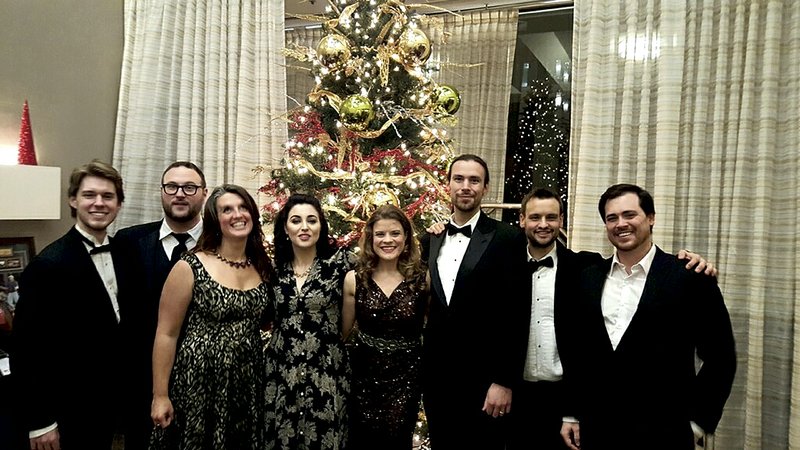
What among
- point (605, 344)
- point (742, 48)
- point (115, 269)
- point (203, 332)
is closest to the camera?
point (605, 344)

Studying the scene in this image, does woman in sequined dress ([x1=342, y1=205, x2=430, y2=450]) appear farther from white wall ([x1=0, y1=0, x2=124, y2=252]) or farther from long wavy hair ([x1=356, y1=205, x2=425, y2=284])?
white wall ([x1=0, y1=0, x2=124, y2=252])

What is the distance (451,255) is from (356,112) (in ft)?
3.36

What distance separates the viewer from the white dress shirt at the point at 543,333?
2.28m

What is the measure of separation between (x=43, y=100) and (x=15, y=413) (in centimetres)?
200

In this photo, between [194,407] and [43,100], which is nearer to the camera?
[194,407]

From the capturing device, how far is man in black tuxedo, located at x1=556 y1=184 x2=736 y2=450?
1.92 metres

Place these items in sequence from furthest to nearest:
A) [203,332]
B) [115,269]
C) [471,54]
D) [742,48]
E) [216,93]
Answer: [471,54]
[216,93]
[742,48]
[115,269]
[203,332]

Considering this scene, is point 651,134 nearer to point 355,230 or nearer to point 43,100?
point 355,230

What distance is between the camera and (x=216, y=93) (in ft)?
13.4

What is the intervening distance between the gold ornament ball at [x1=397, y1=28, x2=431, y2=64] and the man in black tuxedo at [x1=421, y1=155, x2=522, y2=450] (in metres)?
1.08

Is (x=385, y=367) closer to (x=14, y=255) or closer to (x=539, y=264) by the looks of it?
(x=539, y=264)

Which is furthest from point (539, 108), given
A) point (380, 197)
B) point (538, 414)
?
point (538, 414)

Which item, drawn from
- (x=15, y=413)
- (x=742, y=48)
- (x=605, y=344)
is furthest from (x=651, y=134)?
(x=15, y=413)

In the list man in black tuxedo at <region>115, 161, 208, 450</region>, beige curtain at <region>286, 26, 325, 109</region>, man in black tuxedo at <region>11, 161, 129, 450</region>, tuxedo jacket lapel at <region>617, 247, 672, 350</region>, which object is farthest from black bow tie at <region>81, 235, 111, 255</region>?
beige curtain at <region>286, 26, 325, 109</region>
